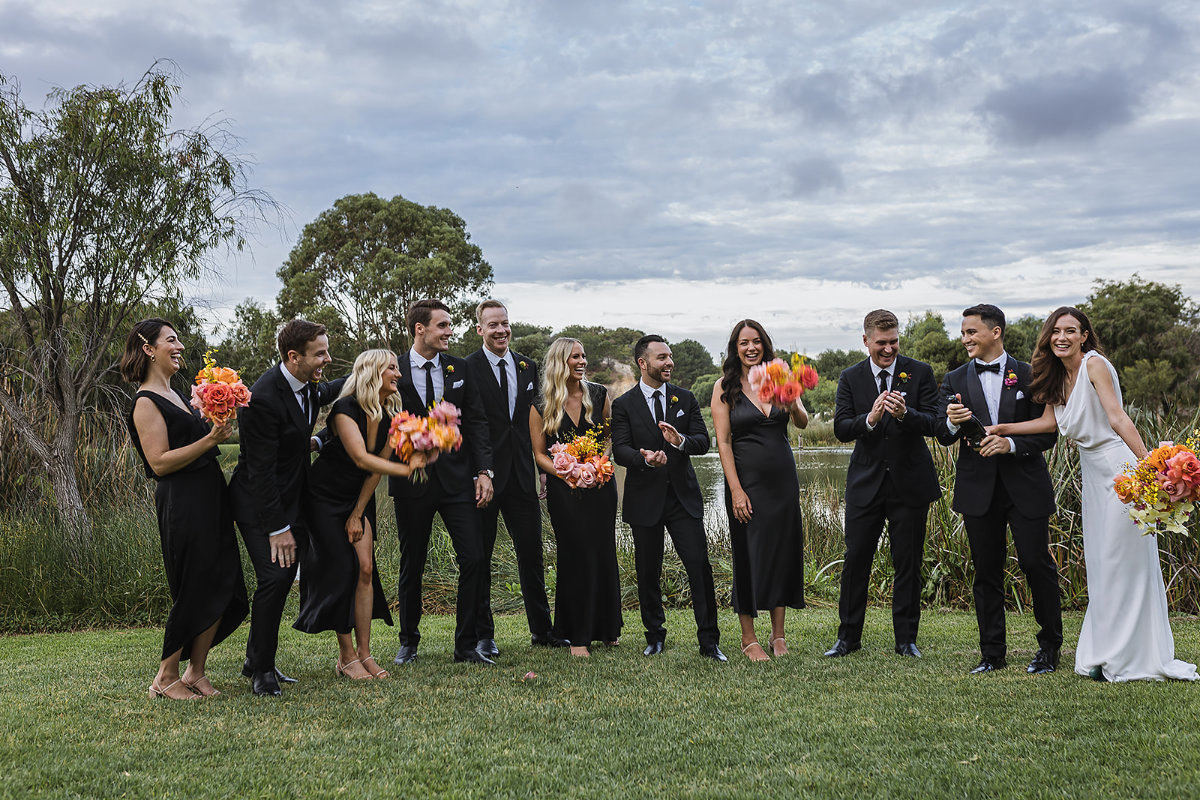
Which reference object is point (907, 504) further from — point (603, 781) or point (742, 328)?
point (603, 781)

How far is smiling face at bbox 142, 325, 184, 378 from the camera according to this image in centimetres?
520

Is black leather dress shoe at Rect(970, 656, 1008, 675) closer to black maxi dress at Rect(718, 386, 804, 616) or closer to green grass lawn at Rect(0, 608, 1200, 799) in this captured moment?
green grass lawn at Rect(0, 608, 1200, 799)

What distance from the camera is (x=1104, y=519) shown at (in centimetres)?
545

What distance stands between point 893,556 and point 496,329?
10.8 feet

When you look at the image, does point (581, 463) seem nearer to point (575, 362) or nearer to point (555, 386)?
point (555, 386)

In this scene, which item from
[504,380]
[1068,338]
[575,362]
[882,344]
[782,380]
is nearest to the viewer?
[1068,338]

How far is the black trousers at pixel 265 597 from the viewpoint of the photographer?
5.19m

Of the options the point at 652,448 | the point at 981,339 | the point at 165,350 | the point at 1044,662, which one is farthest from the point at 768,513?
the point at 165,350

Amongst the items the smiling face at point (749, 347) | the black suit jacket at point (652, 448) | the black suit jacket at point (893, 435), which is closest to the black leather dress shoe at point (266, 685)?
the black suit jacket at point (652, 448)

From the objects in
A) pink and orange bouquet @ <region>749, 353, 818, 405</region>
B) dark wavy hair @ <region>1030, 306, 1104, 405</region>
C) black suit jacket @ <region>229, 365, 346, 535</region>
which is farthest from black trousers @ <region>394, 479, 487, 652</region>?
dark wavy hair @ <region>1030, 306, 1104, 405</region>

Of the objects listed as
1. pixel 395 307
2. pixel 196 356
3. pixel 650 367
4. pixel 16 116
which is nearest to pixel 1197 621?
pixel 650 367

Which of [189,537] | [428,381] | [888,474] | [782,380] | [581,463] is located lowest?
[189,537]

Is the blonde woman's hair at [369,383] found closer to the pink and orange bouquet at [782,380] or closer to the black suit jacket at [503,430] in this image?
the black suit jacket at [503,430]

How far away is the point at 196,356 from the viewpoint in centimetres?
2169
